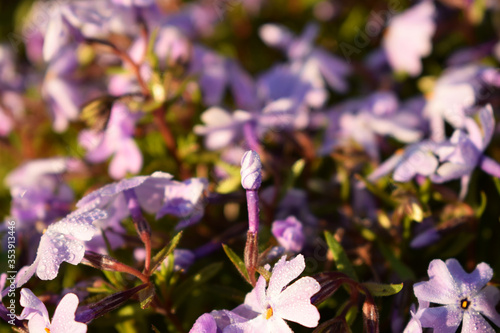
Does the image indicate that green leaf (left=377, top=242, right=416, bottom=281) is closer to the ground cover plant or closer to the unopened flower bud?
the ground cover plant

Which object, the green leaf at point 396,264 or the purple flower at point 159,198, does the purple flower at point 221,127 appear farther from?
the green leaf at point 396,264

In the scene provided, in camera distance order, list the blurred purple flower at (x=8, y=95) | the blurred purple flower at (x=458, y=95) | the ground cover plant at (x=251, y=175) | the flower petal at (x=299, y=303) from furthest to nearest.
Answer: the blurred purple flower at (x=8, y=95)
the blurred purple flower at (x=458, y=95)
the ground cover plant at (x=251, y=175)
the flower petal at (x=299, y=303)

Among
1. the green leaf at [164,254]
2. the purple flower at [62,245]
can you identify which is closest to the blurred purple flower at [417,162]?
the green leaf at [164,254]

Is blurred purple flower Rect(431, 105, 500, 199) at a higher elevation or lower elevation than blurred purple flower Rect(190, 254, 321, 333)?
higher

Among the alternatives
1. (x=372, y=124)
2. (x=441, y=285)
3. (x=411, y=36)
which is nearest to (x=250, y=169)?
(x=441, y=285)

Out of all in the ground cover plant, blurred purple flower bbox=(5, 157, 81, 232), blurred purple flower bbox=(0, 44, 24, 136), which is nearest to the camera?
the ground cover plant

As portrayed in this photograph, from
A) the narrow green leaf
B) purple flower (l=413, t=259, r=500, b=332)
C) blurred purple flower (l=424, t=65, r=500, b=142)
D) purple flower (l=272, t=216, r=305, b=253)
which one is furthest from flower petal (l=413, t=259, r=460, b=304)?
blurred purple flower (l=424, t=65, r=500, b=142)
